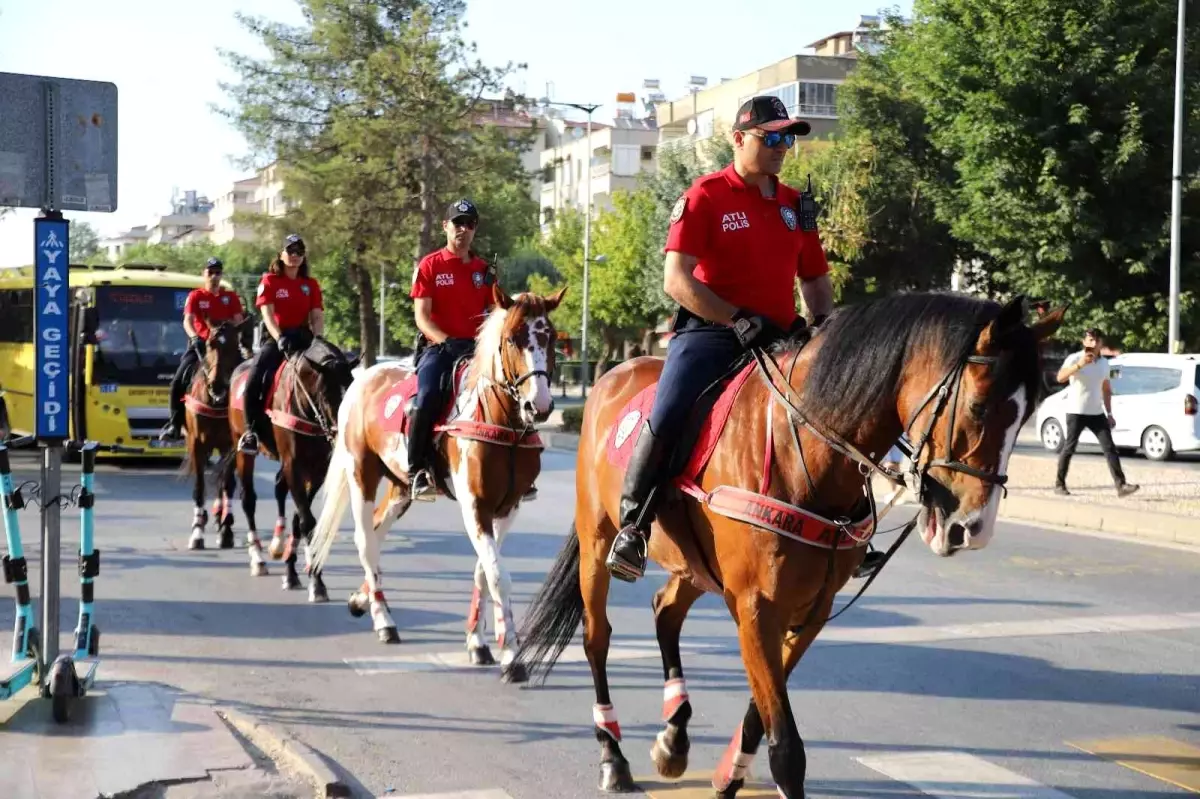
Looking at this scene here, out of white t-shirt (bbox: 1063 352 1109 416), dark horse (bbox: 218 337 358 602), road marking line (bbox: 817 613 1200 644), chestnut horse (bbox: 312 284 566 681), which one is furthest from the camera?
white t-shirt (bbox: 1063 352 1109 416)

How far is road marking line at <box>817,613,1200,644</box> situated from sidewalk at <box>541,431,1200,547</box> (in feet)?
15.3

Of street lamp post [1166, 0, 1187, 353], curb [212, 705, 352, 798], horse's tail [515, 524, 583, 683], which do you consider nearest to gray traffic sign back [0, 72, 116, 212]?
curb [212, 705, 352, 798]

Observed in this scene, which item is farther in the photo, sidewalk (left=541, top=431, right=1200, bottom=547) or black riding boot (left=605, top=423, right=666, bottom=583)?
sidewalk (left=541, top=431, right=1200, bottom=547)

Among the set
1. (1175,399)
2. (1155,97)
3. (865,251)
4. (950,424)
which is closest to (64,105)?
(950,424)

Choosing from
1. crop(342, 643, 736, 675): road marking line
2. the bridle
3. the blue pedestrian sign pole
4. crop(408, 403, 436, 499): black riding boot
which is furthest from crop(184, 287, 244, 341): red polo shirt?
the bridle

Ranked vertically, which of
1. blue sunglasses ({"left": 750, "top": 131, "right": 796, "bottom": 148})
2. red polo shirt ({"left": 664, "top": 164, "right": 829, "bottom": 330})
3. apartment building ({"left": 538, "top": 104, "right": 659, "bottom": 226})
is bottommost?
red polo shirt ({"left": 664, "top": 164, "right": 829, "bottom": 330})

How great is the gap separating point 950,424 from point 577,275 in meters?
63.0

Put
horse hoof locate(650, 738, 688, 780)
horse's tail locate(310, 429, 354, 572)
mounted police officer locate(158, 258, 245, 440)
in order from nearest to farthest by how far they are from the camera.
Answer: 1. horse hoof locate(650, 738, 688, 780)
2. horse's tail locate(310, 429, 354, 572)
3. mounted police officer locate(158, 258, 245, 440)

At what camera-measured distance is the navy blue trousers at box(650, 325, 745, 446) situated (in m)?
5.57

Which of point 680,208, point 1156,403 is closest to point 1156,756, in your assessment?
point 680,208

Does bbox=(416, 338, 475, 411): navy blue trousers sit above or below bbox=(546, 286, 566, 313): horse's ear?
below

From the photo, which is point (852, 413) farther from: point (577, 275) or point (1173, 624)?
point (577, 275)

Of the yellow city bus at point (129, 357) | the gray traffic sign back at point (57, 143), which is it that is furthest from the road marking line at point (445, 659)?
the yellow city bus at point (129, 357)

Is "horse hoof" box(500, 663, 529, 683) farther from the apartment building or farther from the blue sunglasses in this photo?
the apartment building
